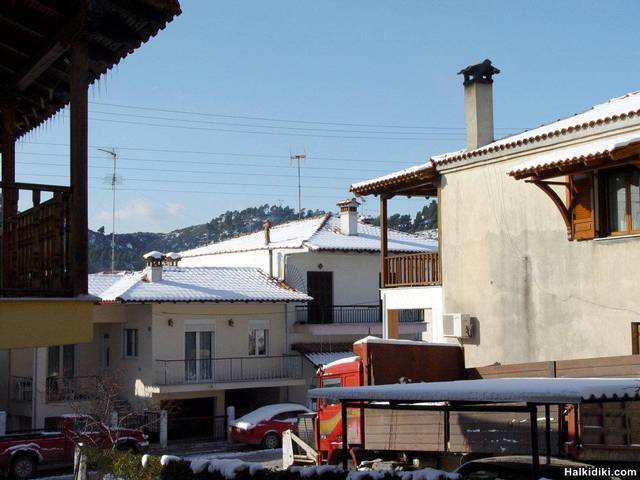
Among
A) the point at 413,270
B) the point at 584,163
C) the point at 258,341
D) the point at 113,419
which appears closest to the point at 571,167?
the point at 584,163

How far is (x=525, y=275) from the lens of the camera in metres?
19.5

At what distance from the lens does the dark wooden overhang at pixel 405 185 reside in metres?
22.5

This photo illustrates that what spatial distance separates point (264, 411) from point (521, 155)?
16688 millimetres

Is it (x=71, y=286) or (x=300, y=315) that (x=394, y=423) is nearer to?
(x=71, y=286)

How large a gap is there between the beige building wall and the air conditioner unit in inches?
7.9

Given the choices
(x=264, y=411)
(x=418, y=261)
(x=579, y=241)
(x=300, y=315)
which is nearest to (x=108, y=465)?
(x=579, y=241)

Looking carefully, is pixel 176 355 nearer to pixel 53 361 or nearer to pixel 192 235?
pixel 53 361

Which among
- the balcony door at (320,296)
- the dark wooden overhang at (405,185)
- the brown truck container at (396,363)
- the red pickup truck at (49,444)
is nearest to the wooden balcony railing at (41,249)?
the brown truck container at (396,363)

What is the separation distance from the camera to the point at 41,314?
7.41 meters

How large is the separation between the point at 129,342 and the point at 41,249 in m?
27.6

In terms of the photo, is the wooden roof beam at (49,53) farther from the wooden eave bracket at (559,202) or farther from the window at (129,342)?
the window at (129,342)

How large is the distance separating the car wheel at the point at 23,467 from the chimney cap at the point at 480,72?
636 inches

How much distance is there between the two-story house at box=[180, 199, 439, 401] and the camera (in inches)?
1467

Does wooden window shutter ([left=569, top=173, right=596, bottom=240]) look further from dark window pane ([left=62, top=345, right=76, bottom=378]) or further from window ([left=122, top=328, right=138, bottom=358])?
dark window pane ([left=62, top=345, right=76, bottom=378])
